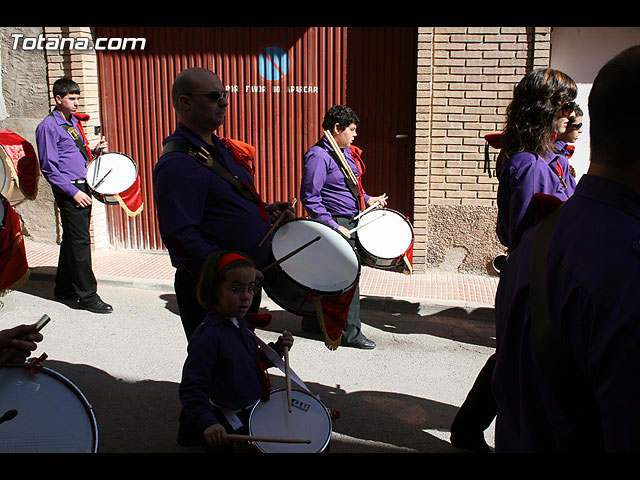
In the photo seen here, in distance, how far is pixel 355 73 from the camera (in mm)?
7613

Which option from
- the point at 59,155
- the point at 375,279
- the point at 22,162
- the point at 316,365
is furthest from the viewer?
the point at 375,279

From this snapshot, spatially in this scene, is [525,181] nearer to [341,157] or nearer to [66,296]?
[341,157]

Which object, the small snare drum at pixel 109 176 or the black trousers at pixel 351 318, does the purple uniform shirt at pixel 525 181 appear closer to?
the black trousers at pixel 351 318

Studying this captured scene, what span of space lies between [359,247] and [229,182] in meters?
2.00

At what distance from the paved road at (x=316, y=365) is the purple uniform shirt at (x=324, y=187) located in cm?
112

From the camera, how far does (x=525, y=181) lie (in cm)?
345

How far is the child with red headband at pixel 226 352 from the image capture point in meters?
2.74

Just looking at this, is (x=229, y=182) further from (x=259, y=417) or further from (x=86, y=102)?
(x=86, y=102)

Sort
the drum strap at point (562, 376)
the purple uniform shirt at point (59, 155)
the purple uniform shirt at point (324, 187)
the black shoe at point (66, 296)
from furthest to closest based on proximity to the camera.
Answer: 1. the black shoe at point (66, 296)
2. the purple uniform shirt at point (59, 155)
3. the purple uniform shirt at point (324, 187)
4. the drum strap at point (562, 376)

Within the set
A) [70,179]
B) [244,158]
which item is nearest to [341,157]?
[244,158]

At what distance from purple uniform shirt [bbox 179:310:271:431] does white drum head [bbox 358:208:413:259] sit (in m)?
2.27

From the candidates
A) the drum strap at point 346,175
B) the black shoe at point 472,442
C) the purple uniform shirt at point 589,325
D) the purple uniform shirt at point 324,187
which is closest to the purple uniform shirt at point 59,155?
the purple uniform shirt at point 324,187

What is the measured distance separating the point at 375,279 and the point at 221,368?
4578mm

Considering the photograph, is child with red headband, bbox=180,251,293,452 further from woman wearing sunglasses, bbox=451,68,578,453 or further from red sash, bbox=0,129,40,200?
red sash, bbox=0,129,40,200
